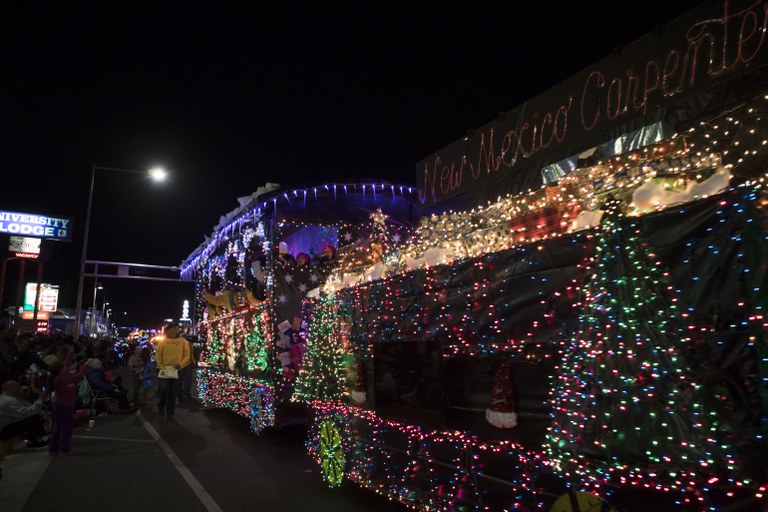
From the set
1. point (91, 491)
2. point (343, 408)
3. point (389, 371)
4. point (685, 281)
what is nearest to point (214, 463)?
point (91, 491)

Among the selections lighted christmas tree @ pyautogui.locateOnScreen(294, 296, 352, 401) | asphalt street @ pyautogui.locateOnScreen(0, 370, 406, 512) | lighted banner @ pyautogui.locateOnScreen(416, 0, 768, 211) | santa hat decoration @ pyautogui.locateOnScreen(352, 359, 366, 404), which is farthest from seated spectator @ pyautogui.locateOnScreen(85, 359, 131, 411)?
lighted banner @ pyautogui.locateOnScreen(416, 0, 768, 211)

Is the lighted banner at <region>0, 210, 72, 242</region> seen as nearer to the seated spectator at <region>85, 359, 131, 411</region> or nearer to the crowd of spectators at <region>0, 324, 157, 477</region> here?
the crowd of spectators at <region>0, 324, 157, 477</region>

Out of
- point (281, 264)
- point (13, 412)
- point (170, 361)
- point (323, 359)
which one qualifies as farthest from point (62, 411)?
point (323, 359)

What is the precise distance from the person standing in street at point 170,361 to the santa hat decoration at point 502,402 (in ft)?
27.3

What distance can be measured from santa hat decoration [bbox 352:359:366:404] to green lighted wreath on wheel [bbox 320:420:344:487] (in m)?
0.62

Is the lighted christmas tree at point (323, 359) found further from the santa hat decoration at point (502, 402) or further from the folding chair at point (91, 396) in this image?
the folding chair at point (91, 396)

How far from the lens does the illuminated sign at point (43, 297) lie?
116 feet

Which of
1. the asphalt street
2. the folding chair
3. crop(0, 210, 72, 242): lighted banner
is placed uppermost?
crop(0, 210, 72, 242): lighted banner

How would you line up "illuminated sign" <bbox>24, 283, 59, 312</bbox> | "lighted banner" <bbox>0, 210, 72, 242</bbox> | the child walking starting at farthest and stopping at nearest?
"illuminated sign" <bbox>24, 283, 59, 312</bbox> < "lighted banner" <bbox>0, 210, 72, 242</bbox> < the child walking

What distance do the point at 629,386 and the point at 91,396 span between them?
1198 centimetres

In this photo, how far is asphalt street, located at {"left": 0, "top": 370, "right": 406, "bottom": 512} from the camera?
5.35 meters

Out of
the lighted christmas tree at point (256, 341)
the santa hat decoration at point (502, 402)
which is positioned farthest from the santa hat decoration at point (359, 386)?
the lighted christmas tree at point (256, 341)

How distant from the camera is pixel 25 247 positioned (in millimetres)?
21969

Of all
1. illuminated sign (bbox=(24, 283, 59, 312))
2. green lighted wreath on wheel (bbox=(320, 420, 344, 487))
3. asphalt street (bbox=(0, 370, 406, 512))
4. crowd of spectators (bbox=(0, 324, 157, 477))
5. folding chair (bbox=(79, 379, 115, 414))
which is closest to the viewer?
asphalt street (bbox=(0, 370, 406, 512))
